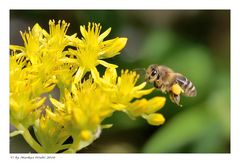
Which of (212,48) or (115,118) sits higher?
(212,48)

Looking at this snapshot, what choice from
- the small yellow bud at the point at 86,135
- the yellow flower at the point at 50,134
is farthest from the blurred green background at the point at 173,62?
the small yellow bud at the point at 86,135

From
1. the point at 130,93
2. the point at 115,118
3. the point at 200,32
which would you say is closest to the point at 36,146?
the point at 130,93

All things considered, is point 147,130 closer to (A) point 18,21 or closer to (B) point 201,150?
(B) point 201,150

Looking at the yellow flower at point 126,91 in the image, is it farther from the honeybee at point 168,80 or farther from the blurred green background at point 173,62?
the blurred green background at point 173,62

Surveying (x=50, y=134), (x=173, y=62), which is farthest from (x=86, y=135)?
(x=173, y=62)

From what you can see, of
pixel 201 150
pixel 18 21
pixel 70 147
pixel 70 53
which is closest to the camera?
pixel 70 147
